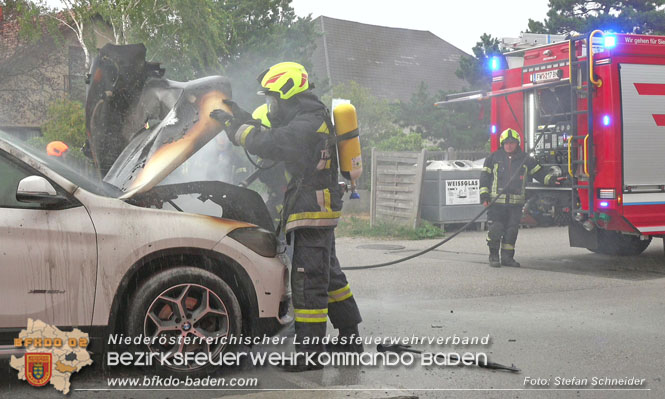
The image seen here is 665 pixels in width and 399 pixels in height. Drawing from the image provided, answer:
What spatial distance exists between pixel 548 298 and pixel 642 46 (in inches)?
149

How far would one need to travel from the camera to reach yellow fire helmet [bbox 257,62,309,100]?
5.31 m

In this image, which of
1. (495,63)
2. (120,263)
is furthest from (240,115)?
(495,63)

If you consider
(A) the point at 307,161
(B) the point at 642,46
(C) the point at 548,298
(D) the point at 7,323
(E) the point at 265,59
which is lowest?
(C) the point at 548,298

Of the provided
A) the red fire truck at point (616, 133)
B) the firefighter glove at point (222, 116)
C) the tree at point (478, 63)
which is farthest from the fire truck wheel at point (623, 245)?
the tree at point (478, 63)

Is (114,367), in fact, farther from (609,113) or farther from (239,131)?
(609,113)

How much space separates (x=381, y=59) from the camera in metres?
40.4

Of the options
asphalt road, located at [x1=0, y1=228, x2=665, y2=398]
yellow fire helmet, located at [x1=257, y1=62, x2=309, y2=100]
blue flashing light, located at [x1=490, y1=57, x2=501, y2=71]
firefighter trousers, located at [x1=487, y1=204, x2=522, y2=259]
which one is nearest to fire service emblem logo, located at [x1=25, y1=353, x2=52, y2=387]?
asphalt road, located at [x1=0, y1=228, x2=665, y2=398]

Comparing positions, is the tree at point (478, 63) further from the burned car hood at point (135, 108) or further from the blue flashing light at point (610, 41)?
the burned car hood at point (135, 108)

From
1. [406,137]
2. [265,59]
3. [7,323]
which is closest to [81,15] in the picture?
[265,59]

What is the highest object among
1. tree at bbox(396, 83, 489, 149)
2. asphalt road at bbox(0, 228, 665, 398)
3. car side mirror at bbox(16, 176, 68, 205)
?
tree at bbox(396, 83, 489, 149)

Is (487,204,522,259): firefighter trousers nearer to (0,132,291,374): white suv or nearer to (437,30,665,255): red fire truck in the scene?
(437,30,665,255): red fire truck

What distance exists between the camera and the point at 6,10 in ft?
55.8

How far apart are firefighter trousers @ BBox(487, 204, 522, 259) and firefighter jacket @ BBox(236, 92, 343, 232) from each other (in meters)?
5.63

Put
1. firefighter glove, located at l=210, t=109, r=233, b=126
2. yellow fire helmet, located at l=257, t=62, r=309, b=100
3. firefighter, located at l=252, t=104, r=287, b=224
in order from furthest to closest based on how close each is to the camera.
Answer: firefighter, located at l=252, t=104, r=287, b=224, yellow fire helmet, located at l=257, t=62, r=309, b=100, firefighter glove, located at l=210, t=109, r=233, b=126
